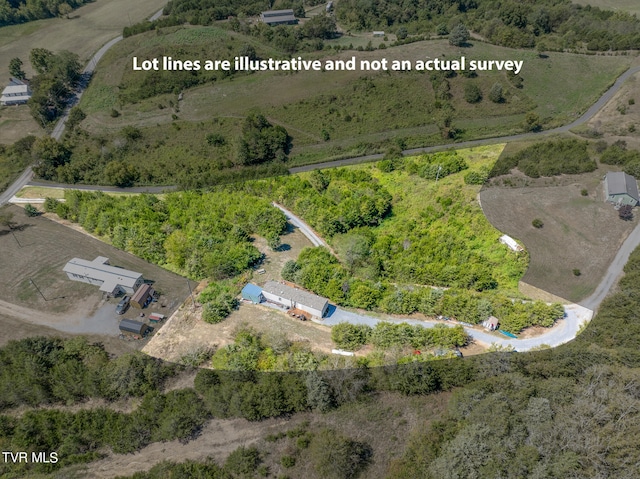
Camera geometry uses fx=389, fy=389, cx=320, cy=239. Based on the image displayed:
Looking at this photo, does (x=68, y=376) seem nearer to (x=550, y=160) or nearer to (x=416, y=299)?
(x=416, y=299)

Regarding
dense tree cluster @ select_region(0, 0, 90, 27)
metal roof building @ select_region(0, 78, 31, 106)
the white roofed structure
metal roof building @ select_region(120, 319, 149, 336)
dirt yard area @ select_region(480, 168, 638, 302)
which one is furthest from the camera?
dense tree cluster @ select_region(0, 0, 90, 27)

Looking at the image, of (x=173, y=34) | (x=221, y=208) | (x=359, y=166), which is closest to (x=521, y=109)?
(x=359, y=166)

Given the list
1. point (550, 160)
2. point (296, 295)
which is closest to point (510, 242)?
point (550, 160)

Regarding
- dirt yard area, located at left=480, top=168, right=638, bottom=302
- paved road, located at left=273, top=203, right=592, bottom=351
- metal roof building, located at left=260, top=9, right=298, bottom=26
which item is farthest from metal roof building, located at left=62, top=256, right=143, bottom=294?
metal roof building, located at left=260, top=9, right=298, bottom=26

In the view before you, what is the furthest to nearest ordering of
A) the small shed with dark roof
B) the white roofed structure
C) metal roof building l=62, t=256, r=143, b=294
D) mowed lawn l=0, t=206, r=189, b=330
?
1. the small shed with dark roof
2. the white roofed structure
3. metal roof building l=62, t=256, r=143, b=294
4. mowed lawn l=0, t=206, r=189, b=330

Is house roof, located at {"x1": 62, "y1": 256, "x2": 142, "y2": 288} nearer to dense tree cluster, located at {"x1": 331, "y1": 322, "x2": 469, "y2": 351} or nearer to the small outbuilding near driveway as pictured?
the small outbuilding near driveway

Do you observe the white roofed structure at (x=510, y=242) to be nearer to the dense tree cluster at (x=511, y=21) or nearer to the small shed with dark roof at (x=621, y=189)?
the small shed with dark roof at (x=621, y=189)
